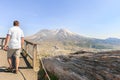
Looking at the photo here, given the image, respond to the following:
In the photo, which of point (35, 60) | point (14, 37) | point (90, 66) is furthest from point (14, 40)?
point (90, 66)

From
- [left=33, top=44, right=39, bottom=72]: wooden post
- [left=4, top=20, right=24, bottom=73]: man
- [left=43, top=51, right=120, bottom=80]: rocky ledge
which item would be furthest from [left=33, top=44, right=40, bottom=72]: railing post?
[left=43, top=51, right=120, bottom=80]: rocky ledge

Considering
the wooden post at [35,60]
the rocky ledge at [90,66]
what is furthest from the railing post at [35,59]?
the rocky ledge at [90,66]

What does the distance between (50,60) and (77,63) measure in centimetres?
271

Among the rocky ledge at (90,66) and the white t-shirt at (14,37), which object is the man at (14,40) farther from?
the rocky ledge at (90,66)

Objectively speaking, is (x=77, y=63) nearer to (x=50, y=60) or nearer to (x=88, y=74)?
(x=88, y=74)

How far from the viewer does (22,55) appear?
14867 millimetres

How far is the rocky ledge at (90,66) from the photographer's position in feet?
18.8

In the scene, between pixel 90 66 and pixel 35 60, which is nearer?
pixel 90 66

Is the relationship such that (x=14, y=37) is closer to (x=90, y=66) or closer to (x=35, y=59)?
(x=35, y=59)

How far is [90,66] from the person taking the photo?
A: 6.59m

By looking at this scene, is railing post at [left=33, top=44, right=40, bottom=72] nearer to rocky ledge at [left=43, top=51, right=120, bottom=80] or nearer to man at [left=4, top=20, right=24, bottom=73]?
man at [left=4, top=20, right=24, bottom=73]

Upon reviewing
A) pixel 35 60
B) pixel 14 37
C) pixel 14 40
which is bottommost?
pixel 35 60

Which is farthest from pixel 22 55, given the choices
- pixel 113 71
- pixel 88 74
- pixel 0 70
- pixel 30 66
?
pixel 113 71

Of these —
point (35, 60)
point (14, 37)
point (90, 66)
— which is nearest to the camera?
point (90, 66)
